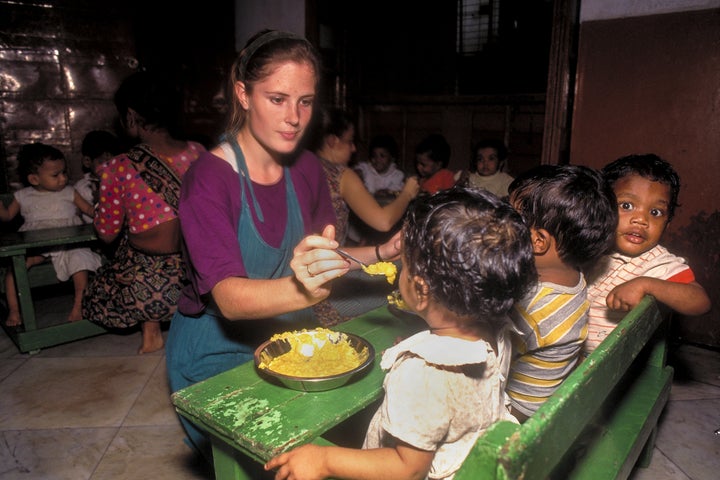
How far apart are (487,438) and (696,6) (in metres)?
4.40

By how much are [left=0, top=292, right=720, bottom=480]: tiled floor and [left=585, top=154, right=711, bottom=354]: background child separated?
3.70ft

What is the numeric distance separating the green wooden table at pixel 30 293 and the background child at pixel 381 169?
13.0ft

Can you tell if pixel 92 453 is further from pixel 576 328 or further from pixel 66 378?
pixel 576 328

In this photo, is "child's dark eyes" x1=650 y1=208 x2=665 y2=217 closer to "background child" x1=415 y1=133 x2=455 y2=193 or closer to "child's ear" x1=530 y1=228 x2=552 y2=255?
"child's ear" x1=530 y1=228 x2=552 y2=255

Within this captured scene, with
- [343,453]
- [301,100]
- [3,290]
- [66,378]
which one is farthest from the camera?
[3,290]

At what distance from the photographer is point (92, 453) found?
10.0 ft

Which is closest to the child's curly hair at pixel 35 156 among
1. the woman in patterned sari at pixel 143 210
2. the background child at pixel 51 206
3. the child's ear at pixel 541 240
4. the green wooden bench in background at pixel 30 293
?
the background child at pixel 51 206

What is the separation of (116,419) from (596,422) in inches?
117

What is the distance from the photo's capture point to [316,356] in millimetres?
1877

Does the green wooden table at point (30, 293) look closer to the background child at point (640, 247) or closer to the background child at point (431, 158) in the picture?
the background child at point (640, 247)

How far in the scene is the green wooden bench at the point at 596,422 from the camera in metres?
1.02

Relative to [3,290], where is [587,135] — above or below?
above

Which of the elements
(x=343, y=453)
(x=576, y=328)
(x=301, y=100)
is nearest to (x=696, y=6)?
(x=576, y=328)

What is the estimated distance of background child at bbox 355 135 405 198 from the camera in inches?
293
